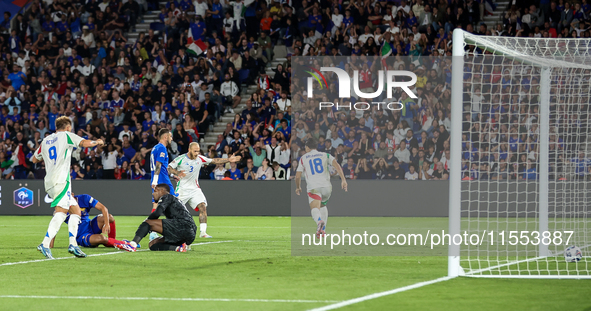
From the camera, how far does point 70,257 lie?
10359 millimetres

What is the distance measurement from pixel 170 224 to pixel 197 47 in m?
14.9

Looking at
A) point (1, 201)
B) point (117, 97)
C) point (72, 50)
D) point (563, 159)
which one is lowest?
point (1, 201)

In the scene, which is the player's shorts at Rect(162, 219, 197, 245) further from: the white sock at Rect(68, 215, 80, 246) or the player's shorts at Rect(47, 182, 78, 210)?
the player's shorts at Rect(47, 182, 78, 210)

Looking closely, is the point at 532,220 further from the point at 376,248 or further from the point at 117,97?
the point at 117,97

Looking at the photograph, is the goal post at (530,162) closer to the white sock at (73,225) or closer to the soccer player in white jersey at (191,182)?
the soccer player in white jersey at (191,182)

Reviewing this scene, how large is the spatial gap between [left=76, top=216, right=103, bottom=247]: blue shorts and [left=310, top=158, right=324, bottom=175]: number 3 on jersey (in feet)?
11.8

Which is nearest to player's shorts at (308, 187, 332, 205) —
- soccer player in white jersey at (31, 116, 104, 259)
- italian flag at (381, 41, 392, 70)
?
soccer player in white jersey at (31, 116, 104, 259)

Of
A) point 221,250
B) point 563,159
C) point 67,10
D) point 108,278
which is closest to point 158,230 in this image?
point 221,250

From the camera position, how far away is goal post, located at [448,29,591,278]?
8312mm

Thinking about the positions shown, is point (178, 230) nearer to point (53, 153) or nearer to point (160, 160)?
point (53, 153)

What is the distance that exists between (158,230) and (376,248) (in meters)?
3.31

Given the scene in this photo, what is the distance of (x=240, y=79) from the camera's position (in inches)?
949

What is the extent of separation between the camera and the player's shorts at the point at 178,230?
35.9 feet

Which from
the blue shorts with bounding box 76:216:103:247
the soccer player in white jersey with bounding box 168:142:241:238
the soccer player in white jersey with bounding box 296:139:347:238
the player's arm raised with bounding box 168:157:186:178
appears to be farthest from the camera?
the soccer player in white jersey with bounding box 168:142:241:238
